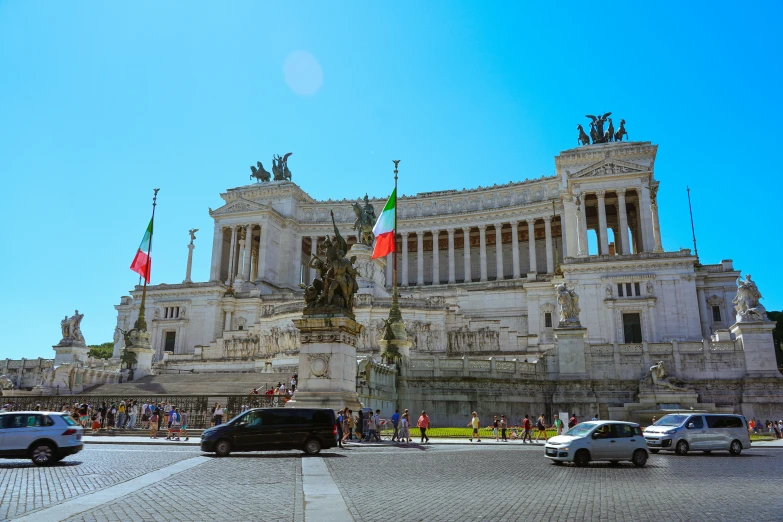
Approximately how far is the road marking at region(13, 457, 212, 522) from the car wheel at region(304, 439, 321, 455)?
441cm

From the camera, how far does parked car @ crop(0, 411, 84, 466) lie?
16.4 metres

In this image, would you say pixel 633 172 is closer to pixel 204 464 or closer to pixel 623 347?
pixel 623 347

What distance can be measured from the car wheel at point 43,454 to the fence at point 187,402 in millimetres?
10272

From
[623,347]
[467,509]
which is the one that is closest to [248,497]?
[467,509]

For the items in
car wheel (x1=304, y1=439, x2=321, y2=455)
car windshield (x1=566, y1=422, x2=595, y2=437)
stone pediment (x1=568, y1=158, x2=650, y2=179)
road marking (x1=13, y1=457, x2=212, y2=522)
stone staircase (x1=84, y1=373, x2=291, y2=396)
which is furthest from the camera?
stone pediment (x1=568, y1=158, x2=650, y2=179)

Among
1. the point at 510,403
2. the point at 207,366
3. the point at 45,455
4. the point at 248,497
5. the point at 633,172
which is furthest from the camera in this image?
the point at 633,172

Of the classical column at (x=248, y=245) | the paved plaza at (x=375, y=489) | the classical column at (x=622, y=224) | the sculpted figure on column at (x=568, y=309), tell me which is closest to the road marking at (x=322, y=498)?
the paved plaza at (x=375, y=489)

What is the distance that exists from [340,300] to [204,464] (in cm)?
828

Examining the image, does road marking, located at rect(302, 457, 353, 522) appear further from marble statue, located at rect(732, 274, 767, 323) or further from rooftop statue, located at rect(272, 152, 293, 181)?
rooftop statue, located at rect(272, 152, 293, 181)

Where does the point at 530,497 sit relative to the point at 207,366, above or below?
below

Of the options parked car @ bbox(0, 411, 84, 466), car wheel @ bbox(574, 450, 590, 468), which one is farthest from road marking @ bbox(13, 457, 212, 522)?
car wheel @ bbox(574, 450, 590, 468)

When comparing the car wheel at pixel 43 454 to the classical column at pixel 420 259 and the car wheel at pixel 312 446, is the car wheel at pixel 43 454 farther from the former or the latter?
the classical column at pixel 420 259

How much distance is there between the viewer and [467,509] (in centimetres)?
972

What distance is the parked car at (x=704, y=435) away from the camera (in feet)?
72.5
